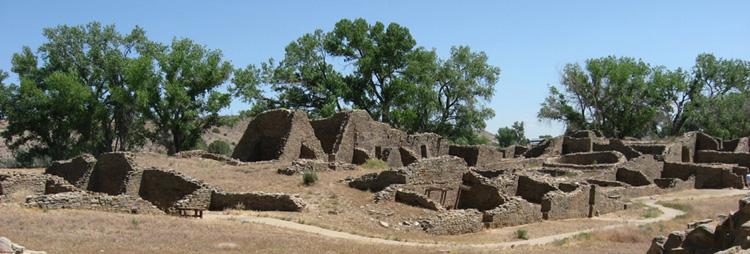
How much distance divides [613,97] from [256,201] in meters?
51.2

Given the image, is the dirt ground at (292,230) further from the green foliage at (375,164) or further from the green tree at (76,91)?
the green tree at (76,91)

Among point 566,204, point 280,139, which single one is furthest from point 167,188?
point 566,204

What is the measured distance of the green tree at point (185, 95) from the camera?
4281 cm

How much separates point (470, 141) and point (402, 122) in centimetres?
1605

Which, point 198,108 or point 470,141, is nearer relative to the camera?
point 198,108

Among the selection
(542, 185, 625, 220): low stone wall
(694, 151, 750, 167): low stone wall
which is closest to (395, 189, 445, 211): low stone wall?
(542, 185, 625, 220): low stone wall

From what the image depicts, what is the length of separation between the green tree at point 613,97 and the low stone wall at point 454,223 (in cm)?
4701

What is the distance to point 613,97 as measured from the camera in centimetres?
6278

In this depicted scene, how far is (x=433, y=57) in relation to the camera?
184ft

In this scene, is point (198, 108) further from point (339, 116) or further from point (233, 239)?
point (233, 239)

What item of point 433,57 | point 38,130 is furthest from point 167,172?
point 433,57

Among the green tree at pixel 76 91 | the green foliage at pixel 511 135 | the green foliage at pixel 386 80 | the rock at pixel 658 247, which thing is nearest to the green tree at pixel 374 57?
the green foliage at pixel 386 80

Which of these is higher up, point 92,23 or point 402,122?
point 92,23

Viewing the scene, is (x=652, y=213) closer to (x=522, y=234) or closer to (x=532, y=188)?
(x=532, y=188)
